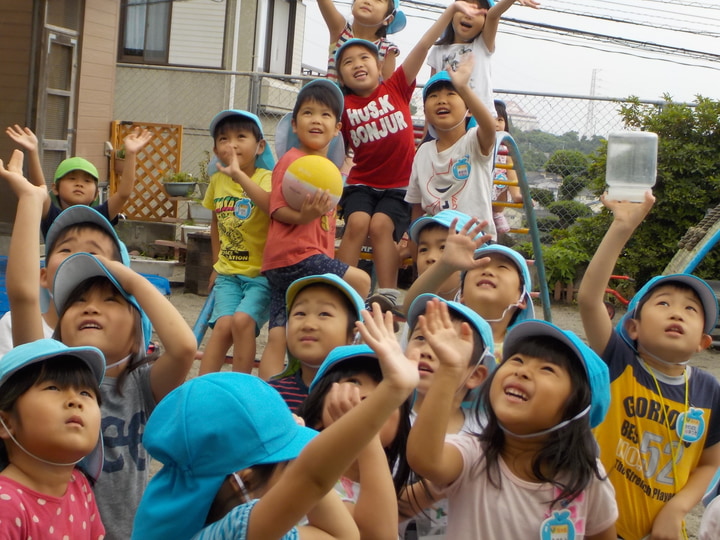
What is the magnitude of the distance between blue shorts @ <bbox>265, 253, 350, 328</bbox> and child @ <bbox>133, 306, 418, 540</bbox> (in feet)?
8.31

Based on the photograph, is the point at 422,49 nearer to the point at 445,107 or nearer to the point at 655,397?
the point at 445,107

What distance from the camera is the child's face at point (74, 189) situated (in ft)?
18.0

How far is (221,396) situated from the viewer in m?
1.84

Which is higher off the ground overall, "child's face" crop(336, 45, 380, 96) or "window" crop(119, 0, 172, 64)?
"window" crop(119, 0, 172, 64)

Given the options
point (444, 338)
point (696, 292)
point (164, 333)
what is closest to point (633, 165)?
point (696, 292)

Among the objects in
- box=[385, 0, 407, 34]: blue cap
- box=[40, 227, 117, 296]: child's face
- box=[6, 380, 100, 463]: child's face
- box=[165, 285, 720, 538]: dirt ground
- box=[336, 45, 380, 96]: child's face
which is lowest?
box=[165, 285, 720, 538]: dirt ground

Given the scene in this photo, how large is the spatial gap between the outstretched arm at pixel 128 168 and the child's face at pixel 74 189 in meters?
0.38

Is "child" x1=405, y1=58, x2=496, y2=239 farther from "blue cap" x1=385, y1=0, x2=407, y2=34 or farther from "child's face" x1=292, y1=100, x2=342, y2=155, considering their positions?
"blue cap" x1=385, y1=0, x2=407, y2=34

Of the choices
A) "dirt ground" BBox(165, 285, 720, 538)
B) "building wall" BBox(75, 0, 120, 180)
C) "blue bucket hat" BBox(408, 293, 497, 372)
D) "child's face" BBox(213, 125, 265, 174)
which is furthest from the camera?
"building wall" BBox(75, 0, 120, 180)

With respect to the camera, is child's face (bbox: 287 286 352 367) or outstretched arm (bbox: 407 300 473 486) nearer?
outstretched arm (bbox: 407 300 473 486)

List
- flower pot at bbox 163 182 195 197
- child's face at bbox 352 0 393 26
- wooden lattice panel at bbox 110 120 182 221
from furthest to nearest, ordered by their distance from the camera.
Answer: wooden lattice panel at bbox 110 120 182 221 < flower pot at bbox 163 182 195 197 < child's face at bbox 352 0 393 26

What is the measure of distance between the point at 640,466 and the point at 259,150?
9.05 feet

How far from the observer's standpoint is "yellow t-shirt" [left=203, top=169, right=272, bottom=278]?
189 inches

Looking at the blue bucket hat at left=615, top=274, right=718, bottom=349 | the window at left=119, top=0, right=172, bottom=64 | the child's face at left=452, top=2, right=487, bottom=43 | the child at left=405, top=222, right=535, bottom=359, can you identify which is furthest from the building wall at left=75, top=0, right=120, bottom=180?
the blue bucket hat at left=615, top=274, right=718, bottom=349
